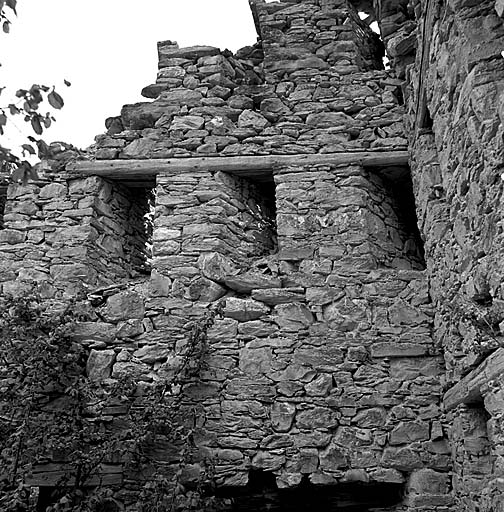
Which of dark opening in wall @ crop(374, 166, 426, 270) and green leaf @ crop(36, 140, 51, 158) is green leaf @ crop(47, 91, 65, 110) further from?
dark opening in wall @ crop(374, 166, 426, 270)

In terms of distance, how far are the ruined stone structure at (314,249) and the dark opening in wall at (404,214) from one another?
A: 26 mm

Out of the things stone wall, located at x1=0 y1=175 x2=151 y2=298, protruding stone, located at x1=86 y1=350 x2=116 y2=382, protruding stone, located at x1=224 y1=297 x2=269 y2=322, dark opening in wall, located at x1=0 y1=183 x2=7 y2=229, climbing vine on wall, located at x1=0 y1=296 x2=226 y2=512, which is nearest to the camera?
climbing vine on wall, located at x1=0 y1=296 x2=226 y2=512

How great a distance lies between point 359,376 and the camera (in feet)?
15.5

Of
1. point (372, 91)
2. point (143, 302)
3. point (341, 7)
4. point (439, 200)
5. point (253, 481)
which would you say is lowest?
point (253, 481)

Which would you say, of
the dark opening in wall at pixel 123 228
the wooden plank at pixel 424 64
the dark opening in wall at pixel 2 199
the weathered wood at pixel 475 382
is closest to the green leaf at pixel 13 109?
the weathered wood at pixel 475 382

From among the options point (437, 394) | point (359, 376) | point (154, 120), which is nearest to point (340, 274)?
point (359, 376)

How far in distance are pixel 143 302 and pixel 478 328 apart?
2730 millimetres

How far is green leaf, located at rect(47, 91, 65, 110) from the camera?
2107 mm

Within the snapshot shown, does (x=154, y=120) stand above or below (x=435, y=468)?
above

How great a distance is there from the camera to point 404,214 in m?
5.86

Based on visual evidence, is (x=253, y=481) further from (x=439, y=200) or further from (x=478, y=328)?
(x=439, y=200)

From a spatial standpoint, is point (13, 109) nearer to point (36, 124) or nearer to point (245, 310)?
point (36, 124)

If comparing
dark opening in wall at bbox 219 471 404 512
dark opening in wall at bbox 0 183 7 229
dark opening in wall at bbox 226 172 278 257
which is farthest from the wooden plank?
dark opening in wall at bbox 0 183 7 229

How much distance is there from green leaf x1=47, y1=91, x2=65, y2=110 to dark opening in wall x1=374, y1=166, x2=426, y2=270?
12.7ft
